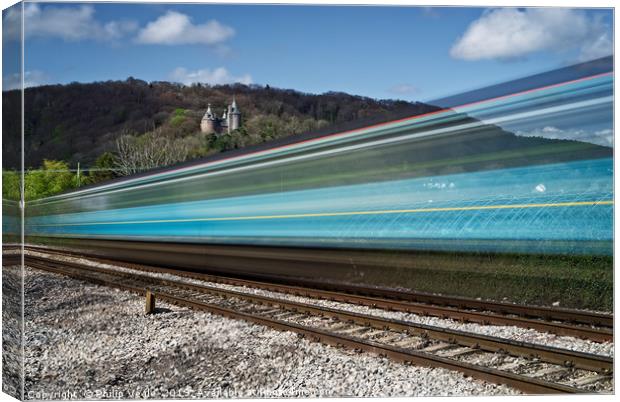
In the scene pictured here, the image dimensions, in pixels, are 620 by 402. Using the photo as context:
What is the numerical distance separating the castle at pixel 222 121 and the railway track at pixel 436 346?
16.5 feet

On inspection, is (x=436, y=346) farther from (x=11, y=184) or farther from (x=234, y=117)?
(x=234, y=117)

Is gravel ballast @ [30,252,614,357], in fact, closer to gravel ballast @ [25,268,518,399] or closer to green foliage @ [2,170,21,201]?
gravel ballast @ [25,268,518,399]

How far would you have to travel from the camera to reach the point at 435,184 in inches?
258

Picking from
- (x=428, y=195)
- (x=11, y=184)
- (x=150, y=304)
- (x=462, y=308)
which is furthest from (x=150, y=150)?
(x=11, y=184)

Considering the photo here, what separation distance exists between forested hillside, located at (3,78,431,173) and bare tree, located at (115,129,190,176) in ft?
0.07

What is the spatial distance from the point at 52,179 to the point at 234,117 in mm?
4637

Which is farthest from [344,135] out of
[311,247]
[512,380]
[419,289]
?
[512,380]

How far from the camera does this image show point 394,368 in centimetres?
477

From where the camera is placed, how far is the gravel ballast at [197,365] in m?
4.54

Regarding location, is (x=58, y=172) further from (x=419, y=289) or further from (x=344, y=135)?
(x=419, y=289)

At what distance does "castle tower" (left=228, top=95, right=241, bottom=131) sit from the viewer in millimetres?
11920

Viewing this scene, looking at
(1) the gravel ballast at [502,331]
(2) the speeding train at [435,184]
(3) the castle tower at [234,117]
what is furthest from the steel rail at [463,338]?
(3) the castle tower at [234,117]

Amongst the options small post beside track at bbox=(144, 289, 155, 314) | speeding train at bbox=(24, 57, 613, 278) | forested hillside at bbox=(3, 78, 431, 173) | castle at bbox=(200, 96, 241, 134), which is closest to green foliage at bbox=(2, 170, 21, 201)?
speeding train at bbox=(24, 57, 613, 278)

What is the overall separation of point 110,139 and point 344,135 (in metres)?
→ 6.65
